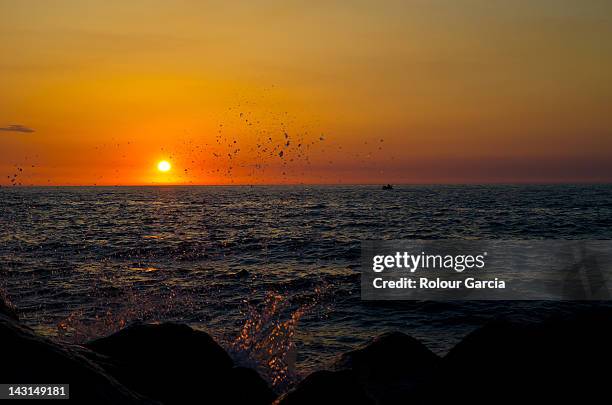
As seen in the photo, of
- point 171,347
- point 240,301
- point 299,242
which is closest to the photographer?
point 171,347

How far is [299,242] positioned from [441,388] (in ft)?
96.2

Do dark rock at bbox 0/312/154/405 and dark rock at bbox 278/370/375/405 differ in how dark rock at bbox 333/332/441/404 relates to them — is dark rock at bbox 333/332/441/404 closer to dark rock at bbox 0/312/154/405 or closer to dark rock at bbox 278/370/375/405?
dark rock at bbox 278/370/375/405

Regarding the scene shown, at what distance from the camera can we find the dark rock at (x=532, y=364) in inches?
229

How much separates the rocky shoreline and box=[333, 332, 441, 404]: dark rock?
0.02 m

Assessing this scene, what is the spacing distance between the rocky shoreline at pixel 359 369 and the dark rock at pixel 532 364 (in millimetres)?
12

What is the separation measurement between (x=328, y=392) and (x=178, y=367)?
3.22 m

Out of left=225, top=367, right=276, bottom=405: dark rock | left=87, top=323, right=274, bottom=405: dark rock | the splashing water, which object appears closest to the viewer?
left=87, top=323, right=274, bottom=405: dark rock

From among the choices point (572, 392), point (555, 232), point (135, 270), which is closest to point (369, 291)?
point (135, 270)

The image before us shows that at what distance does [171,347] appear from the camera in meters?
7.88

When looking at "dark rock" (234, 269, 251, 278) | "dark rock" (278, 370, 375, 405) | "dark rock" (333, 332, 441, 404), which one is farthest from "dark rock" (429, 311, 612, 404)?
"dark rock" (234, 269, 251, 278)

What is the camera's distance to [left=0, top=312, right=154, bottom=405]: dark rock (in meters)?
4.65

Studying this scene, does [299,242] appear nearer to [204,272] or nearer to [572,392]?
[204,272]

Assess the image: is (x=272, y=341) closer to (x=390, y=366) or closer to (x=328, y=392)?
(x=390, y=366)

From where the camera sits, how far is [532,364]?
6074 mm
